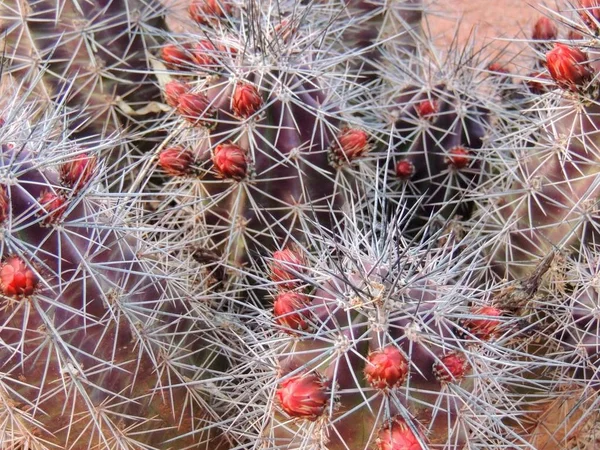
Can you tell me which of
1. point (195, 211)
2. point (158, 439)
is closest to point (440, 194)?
point (195, 211)

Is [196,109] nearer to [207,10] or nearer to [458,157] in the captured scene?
[207,10]

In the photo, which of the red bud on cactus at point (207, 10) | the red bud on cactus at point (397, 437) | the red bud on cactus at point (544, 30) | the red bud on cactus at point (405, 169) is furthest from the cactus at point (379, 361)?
the red bud on cactus at point (544, 30)

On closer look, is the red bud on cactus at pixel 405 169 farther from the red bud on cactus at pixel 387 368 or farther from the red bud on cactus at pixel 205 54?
the red bud on cactus at pixel 387 368

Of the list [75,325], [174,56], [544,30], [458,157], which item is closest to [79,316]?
[75,325]

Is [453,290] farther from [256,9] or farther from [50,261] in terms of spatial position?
[256,9]

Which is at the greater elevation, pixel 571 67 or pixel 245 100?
pixel 571 67

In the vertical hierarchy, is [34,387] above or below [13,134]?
below
